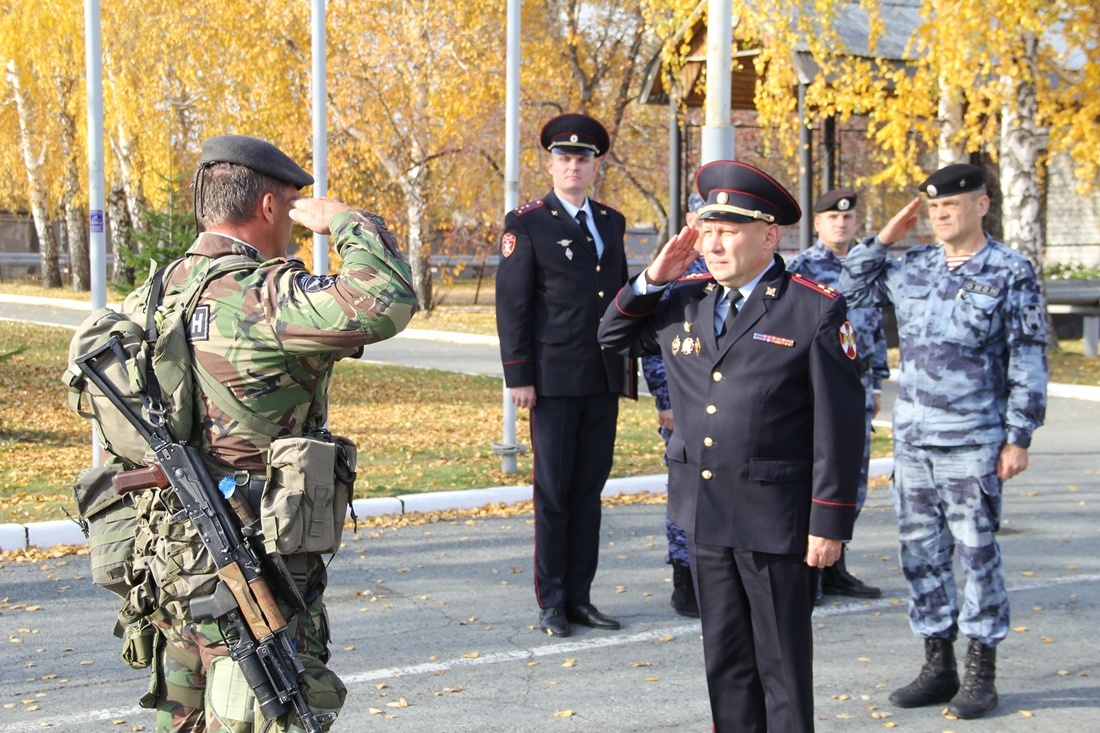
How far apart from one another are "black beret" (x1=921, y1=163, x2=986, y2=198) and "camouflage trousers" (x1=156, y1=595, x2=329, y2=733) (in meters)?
3.07

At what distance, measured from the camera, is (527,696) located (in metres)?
5.08

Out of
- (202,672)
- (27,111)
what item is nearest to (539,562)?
(202,672)

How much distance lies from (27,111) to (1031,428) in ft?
100

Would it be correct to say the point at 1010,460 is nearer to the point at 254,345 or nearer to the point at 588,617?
the point at 588,617

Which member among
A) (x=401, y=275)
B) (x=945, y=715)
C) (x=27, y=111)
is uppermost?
(x=27, y=111)

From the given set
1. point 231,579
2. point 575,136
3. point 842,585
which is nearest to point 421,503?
point 842,585

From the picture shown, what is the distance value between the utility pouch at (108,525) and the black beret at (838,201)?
14.1 ft

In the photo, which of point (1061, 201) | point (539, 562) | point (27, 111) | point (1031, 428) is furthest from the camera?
point (1061, 201)

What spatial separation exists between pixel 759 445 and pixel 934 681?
178 cm

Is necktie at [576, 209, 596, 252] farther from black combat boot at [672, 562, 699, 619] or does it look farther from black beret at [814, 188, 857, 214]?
black combat boot at [672, 562, 699, 619]

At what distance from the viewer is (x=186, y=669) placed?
3.17 m

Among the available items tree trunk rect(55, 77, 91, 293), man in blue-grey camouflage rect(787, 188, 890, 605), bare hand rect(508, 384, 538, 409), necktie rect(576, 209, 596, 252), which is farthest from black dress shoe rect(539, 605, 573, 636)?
tree trunk rect(55, 77, 91, 293)

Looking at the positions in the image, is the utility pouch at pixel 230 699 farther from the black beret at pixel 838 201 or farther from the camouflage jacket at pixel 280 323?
the black beret at pixel 838 201

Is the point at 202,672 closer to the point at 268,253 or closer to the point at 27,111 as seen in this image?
the point at 268,253
